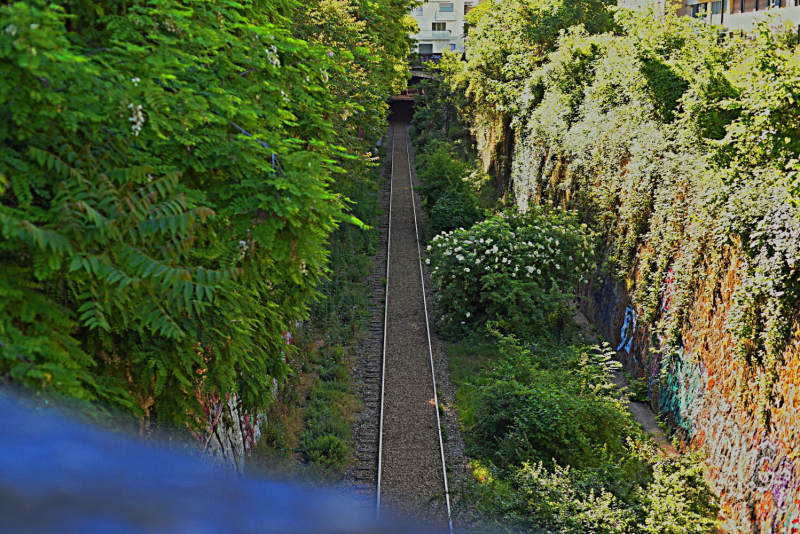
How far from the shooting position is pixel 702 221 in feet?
36.3

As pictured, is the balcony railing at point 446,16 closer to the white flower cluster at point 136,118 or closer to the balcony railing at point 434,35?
the balcony railing at point 434,35

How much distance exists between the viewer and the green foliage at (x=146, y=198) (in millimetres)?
3842

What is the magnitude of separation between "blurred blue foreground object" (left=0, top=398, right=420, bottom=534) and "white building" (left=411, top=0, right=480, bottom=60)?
74.2 meters

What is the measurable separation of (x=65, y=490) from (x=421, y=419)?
12135mm

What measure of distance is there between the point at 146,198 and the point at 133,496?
3.44 meters

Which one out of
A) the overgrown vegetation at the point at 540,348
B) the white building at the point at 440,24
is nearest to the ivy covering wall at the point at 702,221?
the overgrown vegetation at the point at 540,348

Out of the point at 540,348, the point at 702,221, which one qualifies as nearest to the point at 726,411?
the point at 702,221

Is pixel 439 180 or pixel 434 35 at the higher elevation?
pixel 434 35

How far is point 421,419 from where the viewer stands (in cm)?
1288

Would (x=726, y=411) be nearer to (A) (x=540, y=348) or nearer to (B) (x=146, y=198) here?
(A) (x=540, y=348)

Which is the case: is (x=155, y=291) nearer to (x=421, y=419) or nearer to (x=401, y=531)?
(x=401, y=531)

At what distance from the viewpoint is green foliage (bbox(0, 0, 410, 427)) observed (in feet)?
12.6

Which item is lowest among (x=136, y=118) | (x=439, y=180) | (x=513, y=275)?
(x=513, y=275)

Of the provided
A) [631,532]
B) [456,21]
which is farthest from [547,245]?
[456,21]
